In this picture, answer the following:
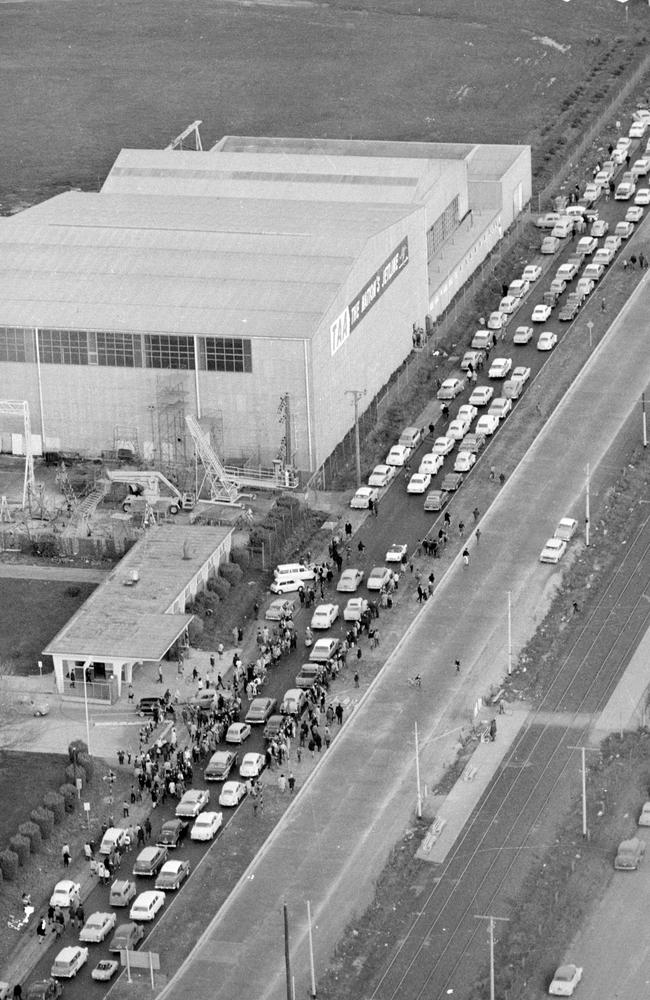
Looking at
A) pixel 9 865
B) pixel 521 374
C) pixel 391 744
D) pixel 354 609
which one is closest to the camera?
pixel 9 865

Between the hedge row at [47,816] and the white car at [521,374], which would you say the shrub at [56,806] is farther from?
the white car at [521,374]

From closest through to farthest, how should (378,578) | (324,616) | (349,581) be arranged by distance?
1. (324,616)
2. (378,578)
3. (349,581)

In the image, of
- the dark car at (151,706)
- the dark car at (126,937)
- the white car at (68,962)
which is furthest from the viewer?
the dark car at (151,706)

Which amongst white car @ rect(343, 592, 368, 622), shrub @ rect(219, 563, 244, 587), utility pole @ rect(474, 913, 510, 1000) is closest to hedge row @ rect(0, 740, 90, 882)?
white car @ rect(343, 592, 368, 622)

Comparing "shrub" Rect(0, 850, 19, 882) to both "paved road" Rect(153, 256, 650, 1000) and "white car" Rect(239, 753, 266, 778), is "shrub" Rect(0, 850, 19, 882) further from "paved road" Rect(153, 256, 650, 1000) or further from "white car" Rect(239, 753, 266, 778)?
"white car" Rect(239, 753, 266, 778)

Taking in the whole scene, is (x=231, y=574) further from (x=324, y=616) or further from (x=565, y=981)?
(x=565, y=981)

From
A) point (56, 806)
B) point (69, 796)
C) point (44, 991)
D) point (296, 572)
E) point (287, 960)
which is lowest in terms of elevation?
point (296, 572)

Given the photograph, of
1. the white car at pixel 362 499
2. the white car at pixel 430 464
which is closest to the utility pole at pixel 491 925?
the white car at pixel 362 499

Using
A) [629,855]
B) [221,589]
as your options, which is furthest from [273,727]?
[629,855]
